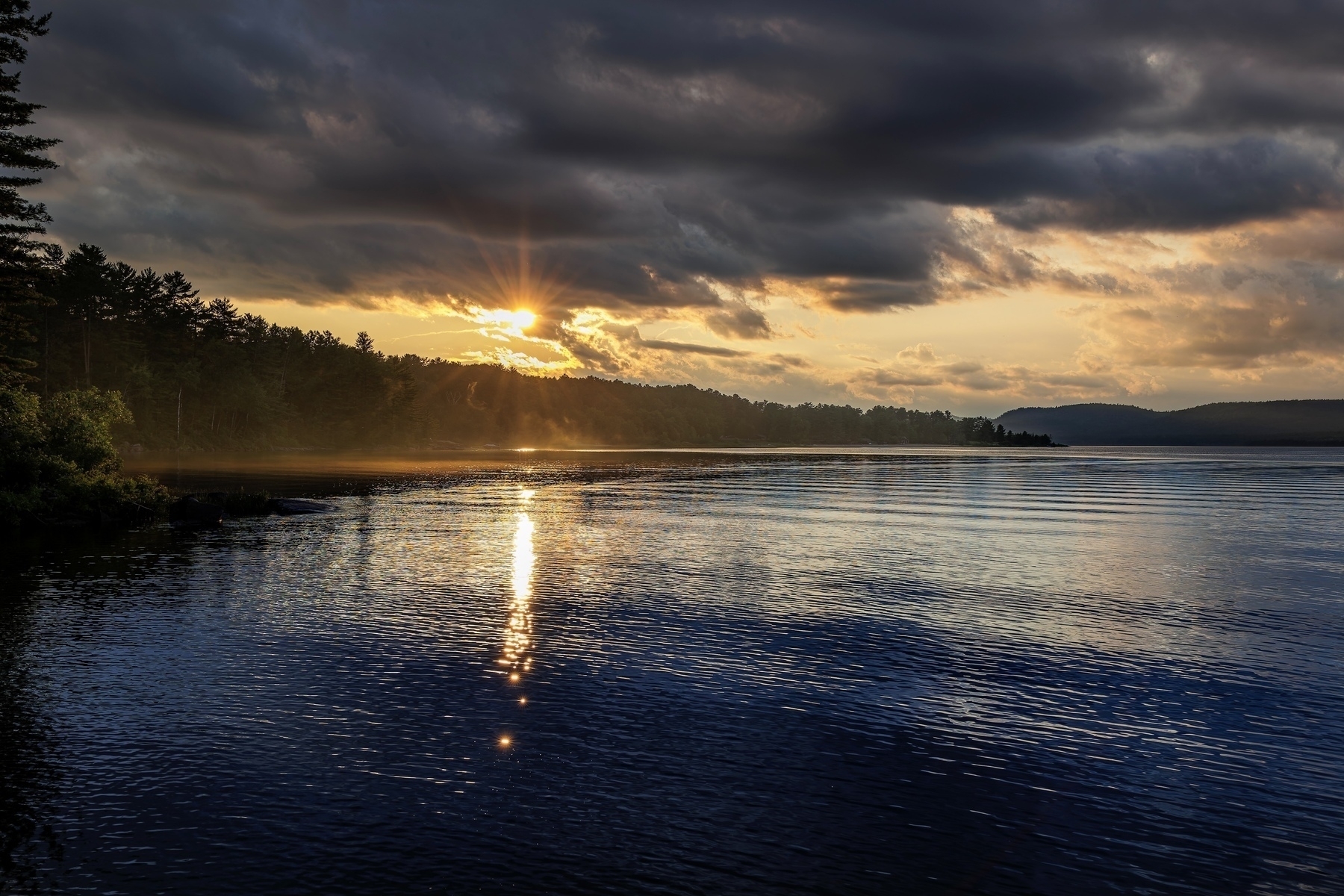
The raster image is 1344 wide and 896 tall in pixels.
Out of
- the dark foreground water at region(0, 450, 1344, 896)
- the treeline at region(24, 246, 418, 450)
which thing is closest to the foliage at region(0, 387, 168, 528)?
the dark foreground water at region(0, 450, 1344, 896)

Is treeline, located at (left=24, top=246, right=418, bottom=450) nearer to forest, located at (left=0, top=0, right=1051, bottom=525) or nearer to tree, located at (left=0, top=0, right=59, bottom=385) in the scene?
forest, located at (left=0, top=0, right=1051, bottom=525)

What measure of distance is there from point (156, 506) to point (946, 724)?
5768 centimetres

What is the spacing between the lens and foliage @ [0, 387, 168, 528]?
52375mm

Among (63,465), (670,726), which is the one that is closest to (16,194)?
(63,465)

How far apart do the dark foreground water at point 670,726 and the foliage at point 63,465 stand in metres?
17.5

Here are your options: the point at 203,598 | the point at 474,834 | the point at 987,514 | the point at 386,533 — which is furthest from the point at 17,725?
the point at 987,514

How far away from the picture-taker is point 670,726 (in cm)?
1767

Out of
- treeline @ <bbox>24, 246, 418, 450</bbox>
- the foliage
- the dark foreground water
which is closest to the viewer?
the dark foreground water

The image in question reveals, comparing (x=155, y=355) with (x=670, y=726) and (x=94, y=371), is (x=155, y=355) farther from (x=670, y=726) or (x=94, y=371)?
(x=670, y=726)

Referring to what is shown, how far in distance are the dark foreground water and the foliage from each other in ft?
57.3

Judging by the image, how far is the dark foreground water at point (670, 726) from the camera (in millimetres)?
12203

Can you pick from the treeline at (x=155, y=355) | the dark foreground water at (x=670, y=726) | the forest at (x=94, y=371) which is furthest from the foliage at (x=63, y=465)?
the treeline at (x=155, y=355)

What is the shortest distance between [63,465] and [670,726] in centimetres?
5309

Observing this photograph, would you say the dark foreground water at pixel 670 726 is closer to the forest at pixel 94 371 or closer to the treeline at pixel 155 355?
the forest at pixel 94 371
